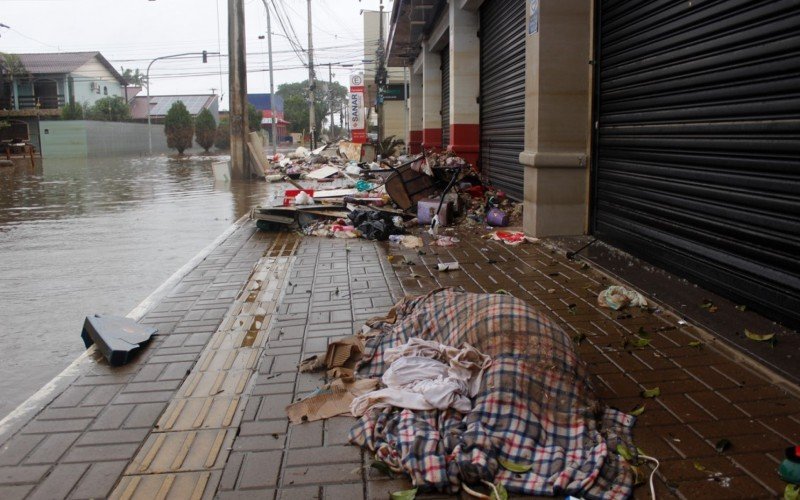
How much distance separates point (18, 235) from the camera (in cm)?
1030

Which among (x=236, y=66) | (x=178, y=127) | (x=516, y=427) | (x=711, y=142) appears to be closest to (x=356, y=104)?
(x=236, y=66)

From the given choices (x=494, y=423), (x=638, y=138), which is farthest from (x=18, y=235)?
(x=494, y=423)

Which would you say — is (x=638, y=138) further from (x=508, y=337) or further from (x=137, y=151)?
(x=137, y=151)

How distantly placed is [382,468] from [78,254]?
6.95 metres

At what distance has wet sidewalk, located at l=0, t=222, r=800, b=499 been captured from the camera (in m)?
2.90

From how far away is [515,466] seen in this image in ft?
9.48

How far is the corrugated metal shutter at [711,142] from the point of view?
173 inches

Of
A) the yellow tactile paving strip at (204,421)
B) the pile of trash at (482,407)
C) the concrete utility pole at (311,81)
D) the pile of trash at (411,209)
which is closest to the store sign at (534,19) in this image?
the pile of trash at (411,209)

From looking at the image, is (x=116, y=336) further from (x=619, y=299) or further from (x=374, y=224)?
(x=374, y=224)

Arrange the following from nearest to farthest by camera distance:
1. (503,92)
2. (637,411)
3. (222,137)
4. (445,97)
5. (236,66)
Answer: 1. (637,411)
2. (503,92)
3. (445,97)
4. (236,66)
5. (222,137)

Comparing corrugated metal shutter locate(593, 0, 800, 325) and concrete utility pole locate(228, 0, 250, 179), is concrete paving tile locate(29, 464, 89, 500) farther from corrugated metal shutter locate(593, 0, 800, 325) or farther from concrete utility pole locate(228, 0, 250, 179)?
concrete utility pole locate(228, 0, 250, 179)

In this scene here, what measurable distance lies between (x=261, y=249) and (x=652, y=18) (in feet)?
16.6

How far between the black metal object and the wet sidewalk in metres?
0.11

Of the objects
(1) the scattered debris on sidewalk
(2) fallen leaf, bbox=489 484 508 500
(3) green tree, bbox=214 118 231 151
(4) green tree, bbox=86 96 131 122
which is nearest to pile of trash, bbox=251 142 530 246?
(1) the scattered debris on sidewalk
